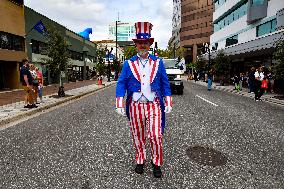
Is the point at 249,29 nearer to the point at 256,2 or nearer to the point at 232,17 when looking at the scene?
the point at 256,2

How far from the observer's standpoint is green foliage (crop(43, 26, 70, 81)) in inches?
627

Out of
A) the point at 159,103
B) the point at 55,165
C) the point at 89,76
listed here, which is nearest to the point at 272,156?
the point at 159,103

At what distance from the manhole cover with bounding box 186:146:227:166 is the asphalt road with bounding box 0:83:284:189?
96 millimetres

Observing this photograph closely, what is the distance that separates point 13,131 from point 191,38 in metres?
79.9

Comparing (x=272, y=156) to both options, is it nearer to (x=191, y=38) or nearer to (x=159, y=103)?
(x=159, y=103)

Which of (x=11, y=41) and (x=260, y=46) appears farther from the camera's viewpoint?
(x=11, y=41)

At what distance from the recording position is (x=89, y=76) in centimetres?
5216

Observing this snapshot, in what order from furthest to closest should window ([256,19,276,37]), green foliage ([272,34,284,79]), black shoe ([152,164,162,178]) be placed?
1. window ([256,19,276,37])
2. green foliage ([272,34,284,79])
3. black shoe ([152,164,162,178])

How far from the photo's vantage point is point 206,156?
4824 mm

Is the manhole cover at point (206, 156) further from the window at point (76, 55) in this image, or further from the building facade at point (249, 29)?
the window at point (76, 55)

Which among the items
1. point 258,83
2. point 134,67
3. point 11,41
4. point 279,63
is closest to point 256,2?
point 258,83

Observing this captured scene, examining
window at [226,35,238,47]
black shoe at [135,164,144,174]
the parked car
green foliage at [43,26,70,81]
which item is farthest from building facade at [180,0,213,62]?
black shoe at [135,164,144,174]

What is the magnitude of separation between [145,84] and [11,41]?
23029mm

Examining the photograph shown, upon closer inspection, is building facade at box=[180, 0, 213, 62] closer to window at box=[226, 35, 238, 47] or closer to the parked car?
window at box=[226, 35, 238, 47]
